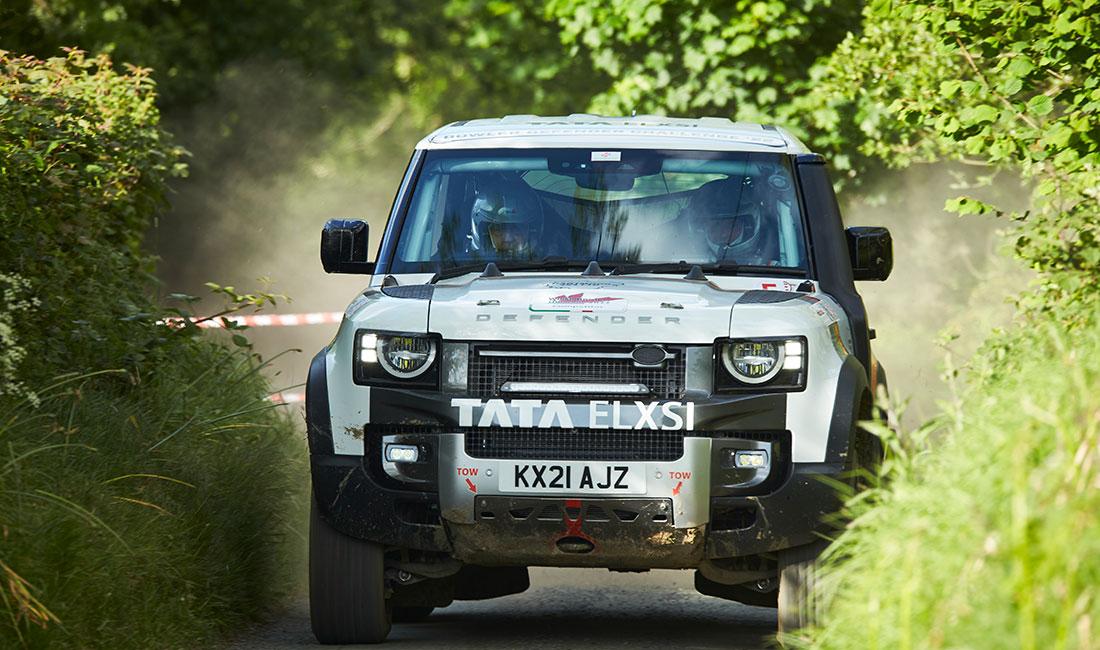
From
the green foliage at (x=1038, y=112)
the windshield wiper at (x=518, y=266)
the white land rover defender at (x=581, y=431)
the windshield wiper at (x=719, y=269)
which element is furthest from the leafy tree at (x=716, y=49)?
the white land rover defender at (x=581, y=431)

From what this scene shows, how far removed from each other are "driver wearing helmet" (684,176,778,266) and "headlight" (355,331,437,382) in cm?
154

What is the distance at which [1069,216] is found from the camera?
9672mm

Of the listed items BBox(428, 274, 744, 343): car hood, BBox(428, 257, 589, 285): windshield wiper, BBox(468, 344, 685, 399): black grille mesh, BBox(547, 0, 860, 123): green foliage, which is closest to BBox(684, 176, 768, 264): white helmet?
BBox(428, 257, 589, 285): windshield wiper

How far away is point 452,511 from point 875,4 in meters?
4.61

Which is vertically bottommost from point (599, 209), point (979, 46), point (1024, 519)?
point (1024, 519)

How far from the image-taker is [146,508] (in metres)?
7.90

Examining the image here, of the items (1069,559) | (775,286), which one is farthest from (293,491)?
(1069,559)

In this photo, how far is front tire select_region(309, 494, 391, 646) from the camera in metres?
7.74

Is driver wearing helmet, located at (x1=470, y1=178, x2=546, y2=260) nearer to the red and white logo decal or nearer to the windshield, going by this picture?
the windshield

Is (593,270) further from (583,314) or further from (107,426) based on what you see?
(107,426)

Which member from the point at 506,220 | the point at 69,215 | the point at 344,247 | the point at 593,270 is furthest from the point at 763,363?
the point at 69,215

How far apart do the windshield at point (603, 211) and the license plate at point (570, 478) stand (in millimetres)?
1322

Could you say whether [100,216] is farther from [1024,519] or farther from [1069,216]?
[1024,519]

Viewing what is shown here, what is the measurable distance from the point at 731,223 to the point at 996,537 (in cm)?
426
